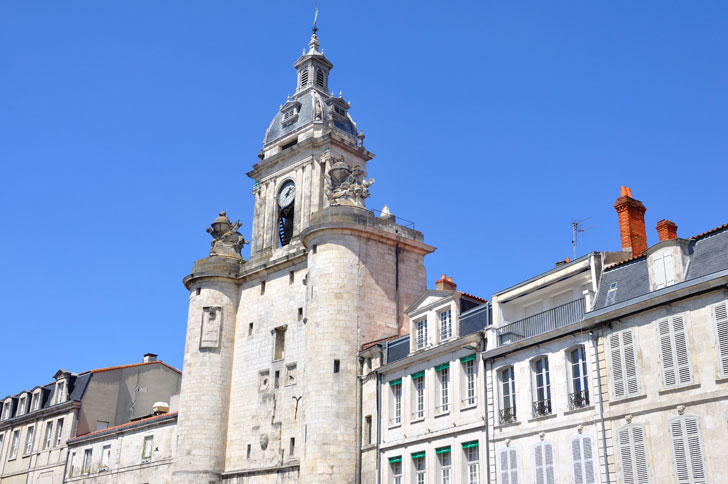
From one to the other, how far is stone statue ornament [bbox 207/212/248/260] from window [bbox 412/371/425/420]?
14.4m

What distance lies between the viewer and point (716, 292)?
776 inches

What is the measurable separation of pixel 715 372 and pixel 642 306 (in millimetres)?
2563

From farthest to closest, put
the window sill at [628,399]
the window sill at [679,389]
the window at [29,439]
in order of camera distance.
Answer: the window at [29,439]
the window sill at [628,399]
the window sill at [679,389]

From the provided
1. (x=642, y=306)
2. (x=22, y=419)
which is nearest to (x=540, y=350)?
(x=642, y=306)

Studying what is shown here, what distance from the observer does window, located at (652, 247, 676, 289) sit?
69.9 feet

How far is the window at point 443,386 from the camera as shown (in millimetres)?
27422

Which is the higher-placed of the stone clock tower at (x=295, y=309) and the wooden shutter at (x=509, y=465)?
the stone clock tower at (x=295, y=309)

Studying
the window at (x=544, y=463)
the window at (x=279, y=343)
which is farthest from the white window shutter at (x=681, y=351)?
the window at (x=279, y=343)

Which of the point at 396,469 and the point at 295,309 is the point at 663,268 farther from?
the point at 295,309

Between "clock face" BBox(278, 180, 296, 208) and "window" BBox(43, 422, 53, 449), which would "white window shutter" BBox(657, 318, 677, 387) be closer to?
"clock face" BBox(278, 180, 296, 208)

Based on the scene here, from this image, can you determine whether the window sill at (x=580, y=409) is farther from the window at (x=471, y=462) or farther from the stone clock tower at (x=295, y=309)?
the stone clock tower at (x=295, y=309)

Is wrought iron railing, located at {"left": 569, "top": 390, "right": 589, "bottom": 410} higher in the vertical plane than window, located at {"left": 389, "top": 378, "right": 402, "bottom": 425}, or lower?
lower

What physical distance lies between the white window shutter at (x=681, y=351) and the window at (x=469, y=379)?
747 cm

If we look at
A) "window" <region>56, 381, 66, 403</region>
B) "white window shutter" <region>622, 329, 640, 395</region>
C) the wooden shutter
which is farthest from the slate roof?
"window" <region>56, 381, 66, 403</region>
